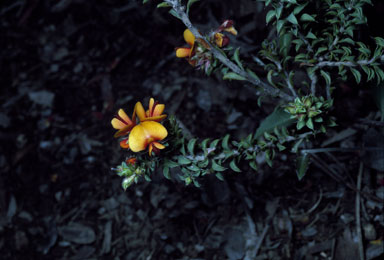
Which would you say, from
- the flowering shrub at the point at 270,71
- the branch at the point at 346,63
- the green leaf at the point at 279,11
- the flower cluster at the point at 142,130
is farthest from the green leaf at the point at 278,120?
the flower cluster at the point at 142,130

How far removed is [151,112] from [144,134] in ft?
0.34

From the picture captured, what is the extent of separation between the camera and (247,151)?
1388 millimetres

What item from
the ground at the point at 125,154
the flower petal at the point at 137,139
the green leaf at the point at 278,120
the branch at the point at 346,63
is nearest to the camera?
the flower petal at the point at 137,139

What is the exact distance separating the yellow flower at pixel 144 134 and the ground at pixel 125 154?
988mm

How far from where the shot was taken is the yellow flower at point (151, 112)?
106 cm

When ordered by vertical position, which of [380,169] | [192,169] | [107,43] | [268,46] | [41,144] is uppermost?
[268,46]

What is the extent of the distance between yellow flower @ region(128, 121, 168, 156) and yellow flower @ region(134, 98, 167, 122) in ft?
0.06

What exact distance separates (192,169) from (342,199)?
1.05 meters

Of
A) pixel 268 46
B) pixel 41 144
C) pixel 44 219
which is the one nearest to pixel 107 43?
pixel 41 144

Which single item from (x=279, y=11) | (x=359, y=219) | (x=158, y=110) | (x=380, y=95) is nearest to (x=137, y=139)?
(x=158, y=110)

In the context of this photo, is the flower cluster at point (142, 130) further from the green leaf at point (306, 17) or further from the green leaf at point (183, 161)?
the green leaf at point (306, 17)

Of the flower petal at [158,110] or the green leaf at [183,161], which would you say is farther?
the green leaf at [183,161]

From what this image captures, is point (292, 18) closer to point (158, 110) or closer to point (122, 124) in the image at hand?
point (158, 110)

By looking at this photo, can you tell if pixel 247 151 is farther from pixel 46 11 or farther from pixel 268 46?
pixel 46 11
